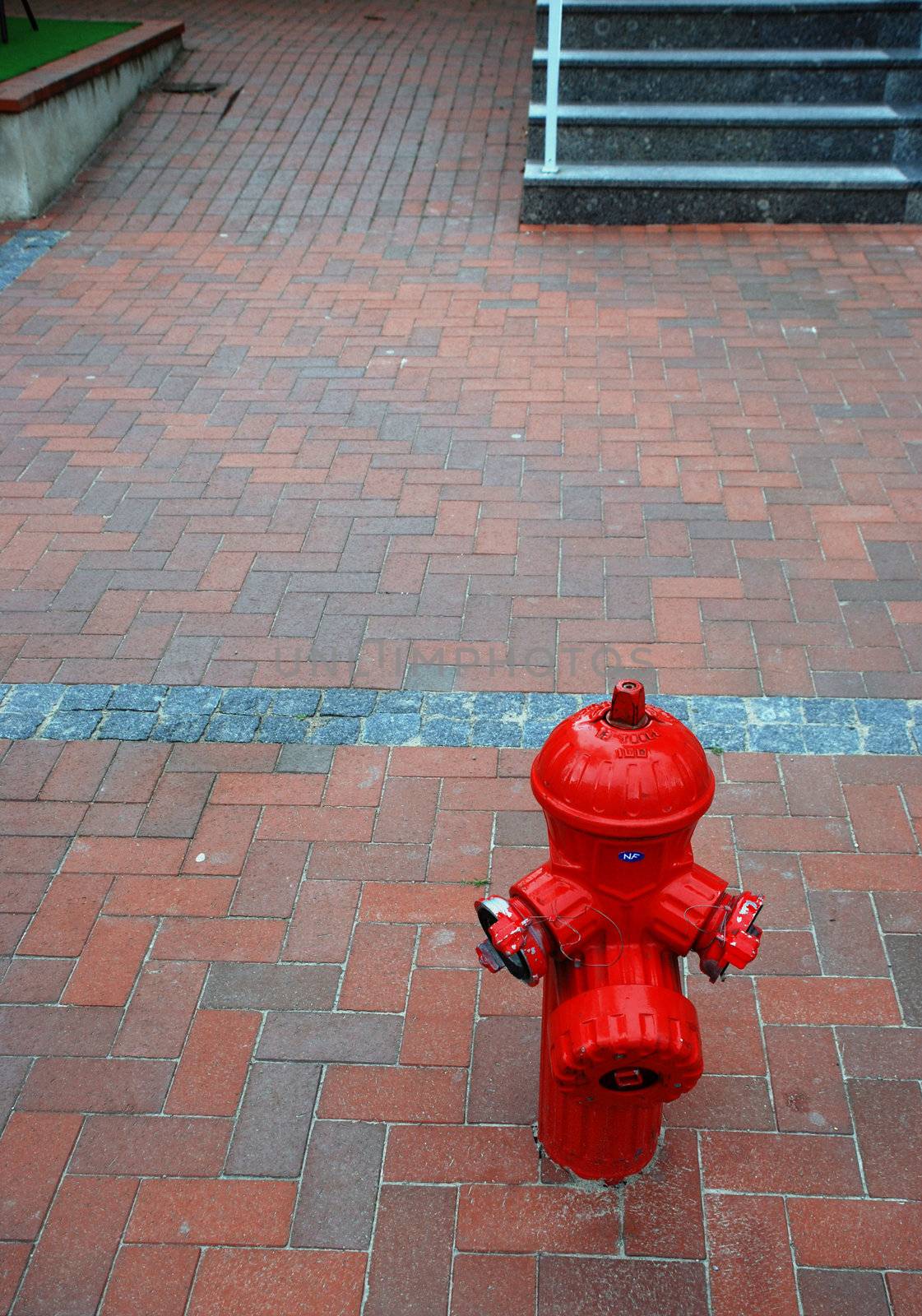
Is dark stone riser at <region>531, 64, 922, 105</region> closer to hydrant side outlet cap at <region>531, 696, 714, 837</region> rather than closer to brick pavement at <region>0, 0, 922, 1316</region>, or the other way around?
brick pavement at <region>0, 0, 922, 1316</region>

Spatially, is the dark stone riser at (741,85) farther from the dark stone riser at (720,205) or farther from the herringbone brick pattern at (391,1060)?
the herringbone brick pattern at (391,1060)

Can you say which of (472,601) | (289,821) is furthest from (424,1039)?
(472,601)

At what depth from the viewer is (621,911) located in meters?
2.04

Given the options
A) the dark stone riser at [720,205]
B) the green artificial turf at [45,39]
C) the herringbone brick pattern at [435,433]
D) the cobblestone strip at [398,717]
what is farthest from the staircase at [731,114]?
the cobblestone strip at [398,717]

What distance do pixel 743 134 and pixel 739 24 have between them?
0.96 meters

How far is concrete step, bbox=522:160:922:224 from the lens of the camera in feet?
24.0

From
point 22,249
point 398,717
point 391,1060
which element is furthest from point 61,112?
point 391,1060

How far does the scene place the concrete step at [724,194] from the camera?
7301 millimetres

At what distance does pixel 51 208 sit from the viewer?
8.01 m

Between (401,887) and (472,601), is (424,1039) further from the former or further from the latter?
(472,601)

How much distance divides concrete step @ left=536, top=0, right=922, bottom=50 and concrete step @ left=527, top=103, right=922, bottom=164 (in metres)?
0.57

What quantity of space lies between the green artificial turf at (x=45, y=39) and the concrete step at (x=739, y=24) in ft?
12.7

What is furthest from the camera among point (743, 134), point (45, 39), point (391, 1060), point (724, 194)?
point (45, 39)

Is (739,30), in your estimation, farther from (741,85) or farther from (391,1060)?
(391,1060)
